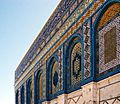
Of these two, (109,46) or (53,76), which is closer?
(109,46)

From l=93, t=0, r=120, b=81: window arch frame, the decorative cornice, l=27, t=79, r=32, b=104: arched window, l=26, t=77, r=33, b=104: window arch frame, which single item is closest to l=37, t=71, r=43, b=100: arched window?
the decorative cornice

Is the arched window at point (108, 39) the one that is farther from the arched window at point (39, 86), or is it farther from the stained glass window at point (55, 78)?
the arched window at point (39, 86)

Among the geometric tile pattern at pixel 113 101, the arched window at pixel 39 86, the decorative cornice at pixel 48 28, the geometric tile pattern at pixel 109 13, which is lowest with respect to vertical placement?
the geometric tile pattern at pixel 113 101

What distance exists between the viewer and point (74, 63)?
807cm

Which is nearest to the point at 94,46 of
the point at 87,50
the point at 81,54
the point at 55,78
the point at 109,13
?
the point at 87,50

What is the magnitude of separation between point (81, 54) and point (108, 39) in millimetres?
1574

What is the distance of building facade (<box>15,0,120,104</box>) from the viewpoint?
593 centimetres

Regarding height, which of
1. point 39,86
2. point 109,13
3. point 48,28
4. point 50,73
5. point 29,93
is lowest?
point 29,93

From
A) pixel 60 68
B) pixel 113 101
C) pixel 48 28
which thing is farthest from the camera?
pixel 48 28

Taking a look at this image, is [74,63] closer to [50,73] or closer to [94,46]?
[94,46]

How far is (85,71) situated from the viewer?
6.95 meters

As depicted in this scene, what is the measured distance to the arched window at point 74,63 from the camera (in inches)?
303

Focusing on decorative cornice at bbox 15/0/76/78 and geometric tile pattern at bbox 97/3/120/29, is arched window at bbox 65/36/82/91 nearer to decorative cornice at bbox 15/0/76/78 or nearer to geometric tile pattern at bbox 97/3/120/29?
decorative cornice at bbox 15/0/76/78

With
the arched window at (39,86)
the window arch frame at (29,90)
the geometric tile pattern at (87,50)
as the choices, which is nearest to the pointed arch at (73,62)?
the geometric tile pattern at (87,50)
